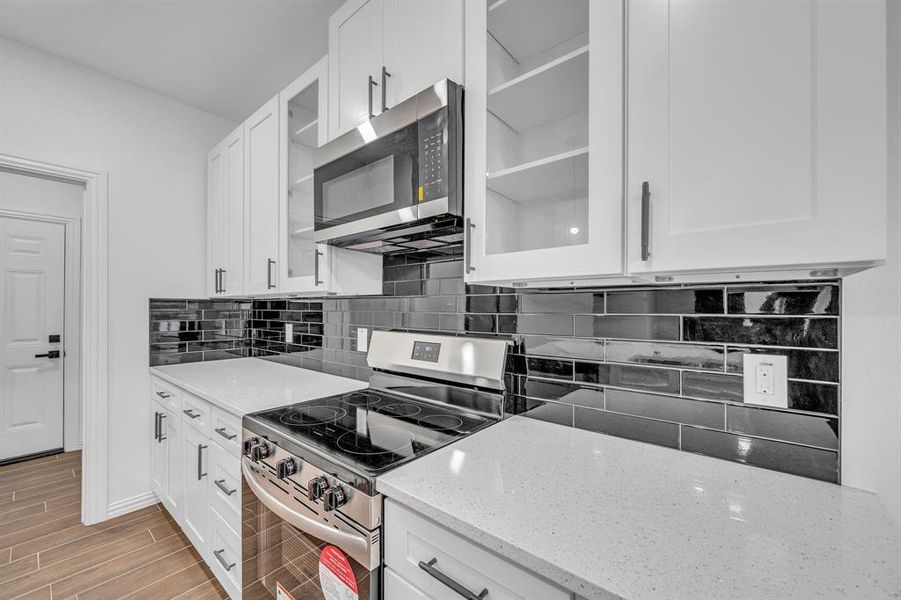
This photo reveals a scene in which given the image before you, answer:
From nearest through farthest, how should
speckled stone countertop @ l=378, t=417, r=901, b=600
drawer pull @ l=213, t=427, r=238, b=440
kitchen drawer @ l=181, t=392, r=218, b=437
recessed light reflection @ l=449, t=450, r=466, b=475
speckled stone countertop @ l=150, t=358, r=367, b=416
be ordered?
speckled stone countertop @ l=378, t=417, r=901, b=600, recessed light reflection @ l=449, t=450, r=466, b=475, drawer pull @ l=213, t=427, r=238, b=440, speckled stone countertop @ l=150, t=358, r=367, b=416, kitchen drawer @ l=181, t=392, r=218, b=437

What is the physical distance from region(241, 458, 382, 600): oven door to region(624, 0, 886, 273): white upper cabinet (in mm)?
974

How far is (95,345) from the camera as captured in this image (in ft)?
7.82

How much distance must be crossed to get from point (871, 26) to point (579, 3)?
0.64m

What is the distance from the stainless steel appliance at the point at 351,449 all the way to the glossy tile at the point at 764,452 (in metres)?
0.61

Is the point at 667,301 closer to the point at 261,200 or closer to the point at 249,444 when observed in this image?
the point at 249,444

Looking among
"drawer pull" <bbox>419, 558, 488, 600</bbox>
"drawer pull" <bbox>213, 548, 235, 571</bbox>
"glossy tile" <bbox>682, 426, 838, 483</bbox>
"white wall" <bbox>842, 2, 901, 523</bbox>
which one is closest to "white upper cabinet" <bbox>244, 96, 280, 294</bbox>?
"drawer pull" <bbox>213, 548, 235, 571</bbox>

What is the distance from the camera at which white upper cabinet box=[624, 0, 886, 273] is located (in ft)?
2.17

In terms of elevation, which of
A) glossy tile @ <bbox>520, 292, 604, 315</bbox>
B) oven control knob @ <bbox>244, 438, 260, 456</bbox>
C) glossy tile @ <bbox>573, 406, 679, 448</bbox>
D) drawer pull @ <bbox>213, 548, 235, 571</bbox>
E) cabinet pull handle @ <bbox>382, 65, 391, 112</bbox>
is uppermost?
cabinet pull handle @ <bbox>382, 65, 391, 112</bbox>

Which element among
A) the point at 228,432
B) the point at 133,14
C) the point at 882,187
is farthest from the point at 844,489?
the point at 133,14

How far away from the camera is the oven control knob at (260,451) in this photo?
1359 mm

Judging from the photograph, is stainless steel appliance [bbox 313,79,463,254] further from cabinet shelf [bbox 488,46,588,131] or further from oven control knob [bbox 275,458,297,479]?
oven control knob [bbox 275,458,297,479]

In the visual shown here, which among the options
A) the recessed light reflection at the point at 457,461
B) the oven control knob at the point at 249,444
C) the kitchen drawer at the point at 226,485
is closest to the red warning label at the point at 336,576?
the recessed light reflection at the point at 457,461

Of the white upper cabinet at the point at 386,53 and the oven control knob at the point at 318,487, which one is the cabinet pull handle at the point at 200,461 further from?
the white upper cabinet at the point at 386,53

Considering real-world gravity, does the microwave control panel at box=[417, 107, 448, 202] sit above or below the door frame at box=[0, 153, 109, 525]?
above
